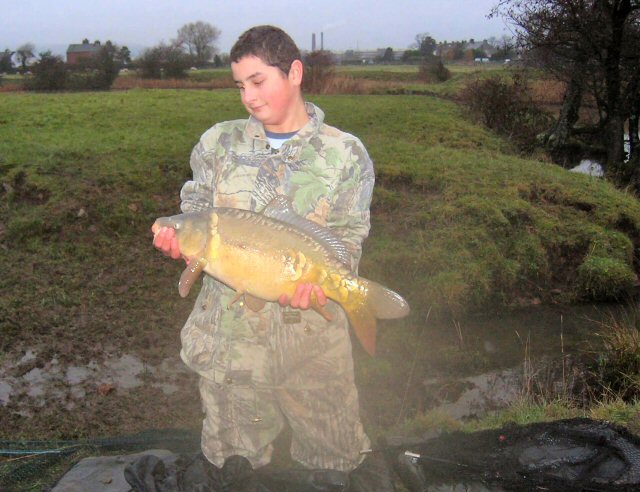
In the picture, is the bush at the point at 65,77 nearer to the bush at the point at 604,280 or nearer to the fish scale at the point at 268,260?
the bush at the point at 604,280

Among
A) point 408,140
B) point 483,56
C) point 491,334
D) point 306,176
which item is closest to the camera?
point 306,176

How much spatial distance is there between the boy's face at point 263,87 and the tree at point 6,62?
36.8 metres

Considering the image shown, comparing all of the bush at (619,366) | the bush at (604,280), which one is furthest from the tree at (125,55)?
the bush at (619,366)

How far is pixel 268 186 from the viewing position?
3.06 m

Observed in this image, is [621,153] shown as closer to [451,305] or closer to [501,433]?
[451,305]

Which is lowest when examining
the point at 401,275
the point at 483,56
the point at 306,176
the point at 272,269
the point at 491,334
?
the point at 491,334

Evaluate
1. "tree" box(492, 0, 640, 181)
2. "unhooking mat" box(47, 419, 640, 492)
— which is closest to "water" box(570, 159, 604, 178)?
"tree" box(492, 0, 640, 181)

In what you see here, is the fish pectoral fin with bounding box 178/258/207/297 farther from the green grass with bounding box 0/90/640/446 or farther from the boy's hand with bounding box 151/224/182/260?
the green grass with bounding box 0/90/640/446

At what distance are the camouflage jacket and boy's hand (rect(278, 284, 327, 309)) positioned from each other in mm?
232

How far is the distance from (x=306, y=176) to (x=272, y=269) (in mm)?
492

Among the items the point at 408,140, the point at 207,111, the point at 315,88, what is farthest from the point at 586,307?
the point at 315,88

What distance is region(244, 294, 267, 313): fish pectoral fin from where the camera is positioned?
2938 mm

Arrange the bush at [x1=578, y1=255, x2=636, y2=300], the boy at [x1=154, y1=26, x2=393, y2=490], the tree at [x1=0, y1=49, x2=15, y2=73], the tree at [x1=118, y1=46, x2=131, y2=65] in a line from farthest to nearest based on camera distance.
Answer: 1. the tree at [x1=118, y1=46, x2=131, y2=65]
2. the tree at [x1=0, y1=49, x2=15, y2=73]
3. the bush at [x1=578, y1=255, x2=636, y2=300]
4. the boy at [x1=154, y1=26, x2=393, y2=490]

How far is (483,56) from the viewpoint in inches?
2270
